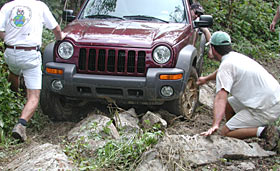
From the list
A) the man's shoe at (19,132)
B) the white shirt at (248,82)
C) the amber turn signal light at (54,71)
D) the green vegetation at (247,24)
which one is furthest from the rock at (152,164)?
the green vegetation at (247,24)

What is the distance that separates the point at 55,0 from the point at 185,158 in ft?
21.0

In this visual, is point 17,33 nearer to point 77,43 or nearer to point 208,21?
point 77,43

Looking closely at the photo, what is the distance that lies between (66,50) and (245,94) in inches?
95.1

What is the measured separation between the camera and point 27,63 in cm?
523

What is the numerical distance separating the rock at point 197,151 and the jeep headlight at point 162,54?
1401 mm

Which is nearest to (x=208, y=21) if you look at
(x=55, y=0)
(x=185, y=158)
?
(x=185, y=158)

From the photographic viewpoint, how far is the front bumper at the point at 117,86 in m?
5.47

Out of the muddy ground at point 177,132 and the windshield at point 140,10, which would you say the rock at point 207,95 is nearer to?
the muddy ground at point 177,132

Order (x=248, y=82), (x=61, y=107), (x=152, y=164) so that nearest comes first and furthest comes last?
(x=152, y=164)
(x=248, y=82)
(x=61, y=107)

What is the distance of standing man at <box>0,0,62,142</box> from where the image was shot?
5164 mm

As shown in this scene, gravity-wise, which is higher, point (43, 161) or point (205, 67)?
point (43, 161)

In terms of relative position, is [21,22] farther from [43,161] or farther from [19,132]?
[43,161]

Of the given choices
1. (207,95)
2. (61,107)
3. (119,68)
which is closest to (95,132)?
(119,68)

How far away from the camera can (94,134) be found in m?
4.89
